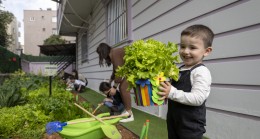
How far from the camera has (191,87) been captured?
1.77m

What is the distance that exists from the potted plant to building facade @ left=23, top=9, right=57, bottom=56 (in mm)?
66159

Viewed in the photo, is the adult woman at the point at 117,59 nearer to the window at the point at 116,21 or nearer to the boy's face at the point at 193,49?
the window at the point at 116,21

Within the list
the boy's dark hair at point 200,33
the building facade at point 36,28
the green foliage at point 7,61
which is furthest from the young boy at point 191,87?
the building facade at point 36,28

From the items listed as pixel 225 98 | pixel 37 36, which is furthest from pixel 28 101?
pixel 37 36

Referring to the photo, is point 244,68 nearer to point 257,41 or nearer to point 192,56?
point 257,41

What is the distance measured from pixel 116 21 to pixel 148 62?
617 centimetres

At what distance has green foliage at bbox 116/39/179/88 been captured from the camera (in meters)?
1.73

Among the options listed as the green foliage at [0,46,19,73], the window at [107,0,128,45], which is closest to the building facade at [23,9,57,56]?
the green foliage at [0,46,19,73]

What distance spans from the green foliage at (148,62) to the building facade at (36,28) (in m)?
66.1

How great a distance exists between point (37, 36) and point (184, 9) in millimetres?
65435

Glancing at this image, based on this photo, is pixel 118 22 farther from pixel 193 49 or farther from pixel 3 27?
pixel 3 27

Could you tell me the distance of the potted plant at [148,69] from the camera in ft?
5.63

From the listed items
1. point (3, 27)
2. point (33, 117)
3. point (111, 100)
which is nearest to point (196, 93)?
point (33, 117)

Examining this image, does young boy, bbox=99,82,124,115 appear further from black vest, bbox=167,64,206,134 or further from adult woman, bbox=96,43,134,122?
black vest, bbox=167,64,206,134
